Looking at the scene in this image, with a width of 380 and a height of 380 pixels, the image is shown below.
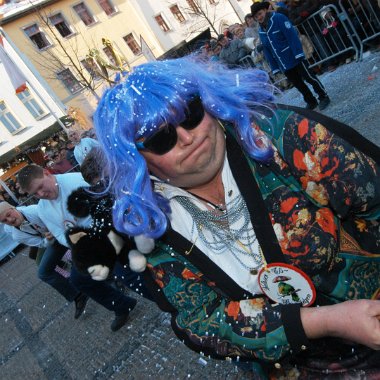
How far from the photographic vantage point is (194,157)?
3.99 feet

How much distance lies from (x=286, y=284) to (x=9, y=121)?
78.2 feet

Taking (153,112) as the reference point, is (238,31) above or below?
above

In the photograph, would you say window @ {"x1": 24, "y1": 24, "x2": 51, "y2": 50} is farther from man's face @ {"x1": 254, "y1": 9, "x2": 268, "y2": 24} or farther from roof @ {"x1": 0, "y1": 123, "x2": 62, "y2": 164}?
man's face @ {"x1": 254, "y1": 9, "x2": 268, "y2": 24}

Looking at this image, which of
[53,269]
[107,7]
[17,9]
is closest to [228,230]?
[53,269]

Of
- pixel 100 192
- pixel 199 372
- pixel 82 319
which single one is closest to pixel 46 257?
pixel 82 319

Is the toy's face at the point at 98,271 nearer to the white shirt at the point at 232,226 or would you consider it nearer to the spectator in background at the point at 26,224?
the white shirt at the point at 232,226

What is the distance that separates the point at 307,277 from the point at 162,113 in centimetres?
72

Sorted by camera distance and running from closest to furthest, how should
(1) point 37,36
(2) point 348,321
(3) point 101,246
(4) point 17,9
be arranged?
(2) point 348,321 < (3) point 101,246 < (4) point 17,9 < (1) point 37,36

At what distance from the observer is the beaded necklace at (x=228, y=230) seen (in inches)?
50.3

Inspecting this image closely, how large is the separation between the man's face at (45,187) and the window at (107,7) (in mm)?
26659

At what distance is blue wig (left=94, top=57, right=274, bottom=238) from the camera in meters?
1.18

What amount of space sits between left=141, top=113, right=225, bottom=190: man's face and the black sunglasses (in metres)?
0.01

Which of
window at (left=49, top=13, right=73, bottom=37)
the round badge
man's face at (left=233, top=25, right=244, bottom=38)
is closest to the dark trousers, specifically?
the round badge

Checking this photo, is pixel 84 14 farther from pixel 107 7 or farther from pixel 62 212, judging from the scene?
pixel 62 212
